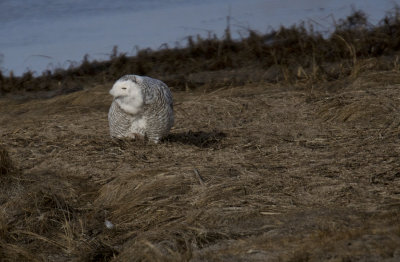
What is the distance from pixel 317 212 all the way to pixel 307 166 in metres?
1.01

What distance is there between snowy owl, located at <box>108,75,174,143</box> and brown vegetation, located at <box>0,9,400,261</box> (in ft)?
0.45

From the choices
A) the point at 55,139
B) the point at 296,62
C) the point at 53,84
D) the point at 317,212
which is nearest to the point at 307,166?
the point at 317,212

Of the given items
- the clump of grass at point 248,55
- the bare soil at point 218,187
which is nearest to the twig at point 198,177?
the bare soil at point 218,187

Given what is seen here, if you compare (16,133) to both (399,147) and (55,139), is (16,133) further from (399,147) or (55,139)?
(399,147)

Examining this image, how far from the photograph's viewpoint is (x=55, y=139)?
591 centimetres

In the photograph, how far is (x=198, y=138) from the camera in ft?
19.0

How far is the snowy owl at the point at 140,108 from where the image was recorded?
4883 millimetres

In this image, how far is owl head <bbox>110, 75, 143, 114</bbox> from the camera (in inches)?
191

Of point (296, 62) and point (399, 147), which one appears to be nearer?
point (399, 147)

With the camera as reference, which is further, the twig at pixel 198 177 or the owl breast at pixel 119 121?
the owl breast at pixel 119 121

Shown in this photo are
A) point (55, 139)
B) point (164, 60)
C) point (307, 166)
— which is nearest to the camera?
point (307, 166)

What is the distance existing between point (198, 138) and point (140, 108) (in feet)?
3.21

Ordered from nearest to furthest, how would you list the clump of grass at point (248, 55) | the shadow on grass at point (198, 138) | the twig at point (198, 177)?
1. the twig at point (198, 177)
2. the shadow on grass at point (198, 138)
3. the clump of grass at point (248, 55)

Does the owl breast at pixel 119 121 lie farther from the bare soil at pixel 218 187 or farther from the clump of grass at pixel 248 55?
the clump of grass at pixel 248 55
